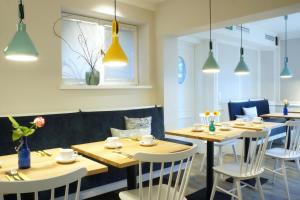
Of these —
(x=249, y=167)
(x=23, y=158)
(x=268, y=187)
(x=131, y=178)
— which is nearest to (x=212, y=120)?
(x=249, y=167)

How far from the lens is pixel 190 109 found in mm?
5223

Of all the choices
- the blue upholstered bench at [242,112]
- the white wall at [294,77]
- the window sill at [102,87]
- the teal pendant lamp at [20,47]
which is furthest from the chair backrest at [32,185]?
the white wall at [294,77]

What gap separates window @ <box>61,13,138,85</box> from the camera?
3438 millimetres

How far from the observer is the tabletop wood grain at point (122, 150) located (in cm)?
184

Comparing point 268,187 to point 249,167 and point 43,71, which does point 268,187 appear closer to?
point 249,167

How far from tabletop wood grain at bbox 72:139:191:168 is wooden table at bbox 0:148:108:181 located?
5.4 inches

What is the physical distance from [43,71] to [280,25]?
525 cm

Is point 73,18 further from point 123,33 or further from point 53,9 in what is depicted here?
point 123,33

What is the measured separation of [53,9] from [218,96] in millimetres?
3542

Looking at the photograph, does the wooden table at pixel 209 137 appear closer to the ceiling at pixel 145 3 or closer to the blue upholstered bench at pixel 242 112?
the blue upholstered bench at pixel 242 112

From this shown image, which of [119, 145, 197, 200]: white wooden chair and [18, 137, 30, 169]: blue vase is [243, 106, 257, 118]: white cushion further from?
[18, 137, 30, 169]: blue vase

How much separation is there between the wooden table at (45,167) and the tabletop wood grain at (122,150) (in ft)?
0.45

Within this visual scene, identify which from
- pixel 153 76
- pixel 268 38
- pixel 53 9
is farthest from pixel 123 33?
pixel 268 38

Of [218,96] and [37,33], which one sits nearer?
[37,33]
